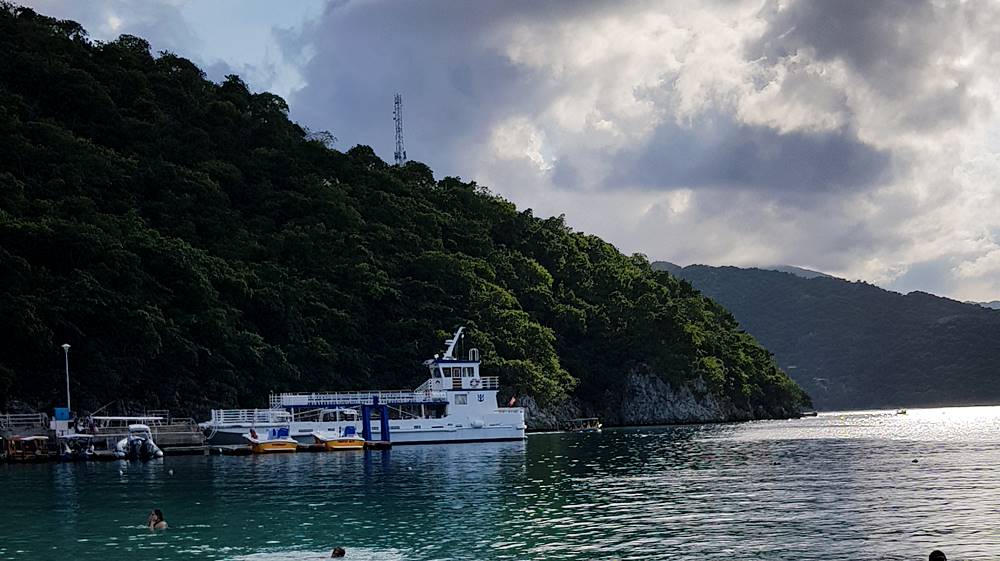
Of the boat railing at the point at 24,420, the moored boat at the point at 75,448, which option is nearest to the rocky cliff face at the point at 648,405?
the moored boat at the point at 75,448

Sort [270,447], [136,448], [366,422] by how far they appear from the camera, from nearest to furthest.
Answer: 1. [136,448]
2. [270,447]
3. [366,422]

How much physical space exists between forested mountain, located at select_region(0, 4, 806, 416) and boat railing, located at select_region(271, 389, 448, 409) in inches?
341

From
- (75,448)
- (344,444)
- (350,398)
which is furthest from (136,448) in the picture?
(350,398)

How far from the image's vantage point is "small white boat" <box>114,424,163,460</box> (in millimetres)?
66938

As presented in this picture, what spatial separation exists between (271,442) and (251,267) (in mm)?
26848

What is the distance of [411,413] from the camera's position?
83.1 meters

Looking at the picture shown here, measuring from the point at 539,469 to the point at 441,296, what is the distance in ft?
182

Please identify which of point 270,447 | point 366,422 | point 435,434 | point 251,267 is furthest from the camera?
point 251,267

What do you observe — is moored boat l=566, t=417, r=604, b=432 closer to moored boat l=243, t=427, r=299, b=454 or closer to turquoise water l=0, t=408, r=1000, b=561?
moored boat l=243, t=427, r=299, b=454

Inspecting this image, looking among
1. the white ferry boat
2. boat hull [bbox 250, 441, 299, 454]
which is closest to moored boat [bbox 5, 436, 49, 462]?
the white ferry boat

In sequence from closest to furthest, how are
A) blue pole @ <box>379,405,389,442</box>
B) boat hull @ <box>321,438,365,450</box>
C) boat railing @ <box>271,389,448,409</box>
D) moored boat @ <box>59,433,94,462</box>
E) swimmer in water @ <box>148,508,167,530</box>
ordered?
swimmer in water @ <box>148,508,167,530</box>, moored boat @ <box>59,433,94,462</box>, boat hull @ <box>321,438,365,450</box>, boat railing @ <box>271,389,448,409</box>, blue pole @ <box>379,405,389,442</box>

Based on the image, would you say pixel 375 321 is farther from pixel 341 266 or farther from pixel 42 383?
pixel 42 383

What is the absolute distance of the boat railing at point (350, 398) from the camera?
249 ft

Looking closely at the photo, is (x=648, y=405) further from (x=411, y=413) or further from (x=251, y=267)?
(x=251, y=267)
